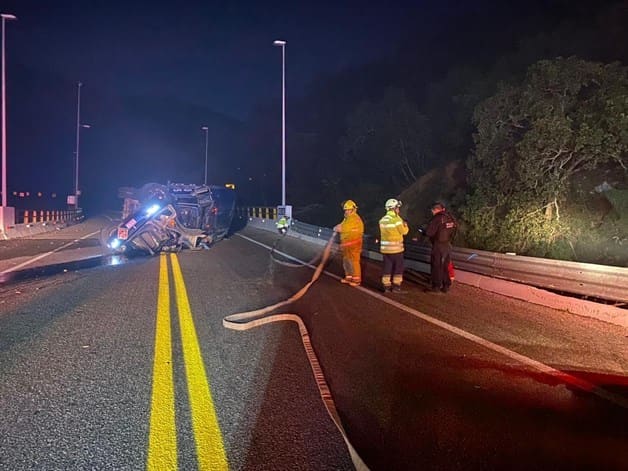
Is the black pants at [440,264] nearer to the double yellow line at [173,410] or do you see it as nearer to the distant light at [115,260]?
the double yellow line at [173,410]

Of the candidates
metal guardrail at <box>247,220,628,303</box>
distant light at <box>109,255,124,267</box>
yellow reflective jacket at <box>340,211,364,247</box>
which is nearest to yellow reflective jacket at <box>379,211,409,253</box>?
yellow reflective jacket at <box>340,211,364,247</box>

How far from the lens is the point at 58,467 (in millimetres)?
3391

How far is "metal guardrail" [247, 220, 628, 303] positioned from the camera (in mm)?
8367

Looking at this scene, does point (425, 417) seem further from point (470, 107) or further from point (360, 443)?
point (470, 107)

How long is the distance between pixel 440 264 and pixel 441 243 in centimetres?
45

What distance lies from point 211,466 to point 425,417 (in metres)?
1.68

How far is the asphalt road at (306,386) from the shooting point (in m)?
3.62

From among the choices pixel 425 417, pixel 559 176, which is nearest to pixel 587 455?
pixel 425 417

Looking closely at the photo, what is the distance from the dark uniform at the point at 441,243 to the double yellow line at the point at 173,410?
4.93m

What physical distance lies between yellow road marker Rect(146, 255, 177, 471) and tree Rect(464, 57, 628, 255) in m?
11.6

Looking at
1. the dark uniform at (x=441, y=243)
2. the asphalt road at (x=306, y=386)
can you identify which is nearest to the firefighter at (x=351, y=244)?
the dark uniform at (x=441, y=243)

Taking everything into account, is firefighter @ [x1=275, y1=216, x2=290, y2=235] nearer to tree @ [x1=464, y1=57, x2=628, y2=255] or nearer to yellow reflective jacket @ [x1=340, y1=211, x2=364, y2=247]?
tree @ [x1=464, y1=57, x2=628, y2=255]

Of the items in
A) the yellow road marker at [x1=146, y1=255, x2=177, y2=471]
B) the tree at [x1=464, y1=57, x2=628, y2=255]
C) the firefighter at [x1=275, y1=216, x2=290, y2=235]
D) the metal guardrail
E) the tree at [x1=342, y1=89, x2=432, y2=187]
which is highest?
the tree at [x1=342, y1=89, x2=432, y2=187]

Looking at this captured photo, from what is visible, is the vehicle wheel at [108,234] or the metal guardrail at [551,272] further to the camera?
the vehicle wheel at [108,234]
